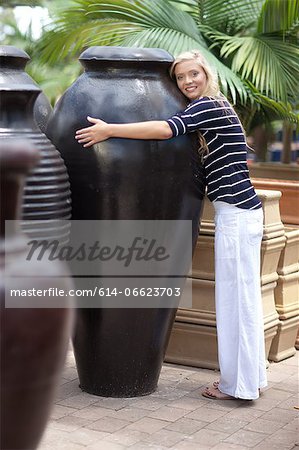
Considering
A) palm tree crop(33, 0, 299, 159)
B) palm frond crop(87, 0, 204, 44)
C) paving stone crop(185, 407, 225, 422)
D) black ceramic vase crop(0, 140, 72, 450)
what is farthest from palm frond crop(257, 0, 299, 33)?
black ceramic vase crop(0, 140, 72, 450)

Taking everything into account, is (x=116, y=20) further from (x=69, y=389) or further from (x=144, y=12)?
(x=69, y=389)

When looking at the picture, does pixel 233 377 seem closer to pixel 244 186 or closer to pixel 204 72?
pixel 244 186

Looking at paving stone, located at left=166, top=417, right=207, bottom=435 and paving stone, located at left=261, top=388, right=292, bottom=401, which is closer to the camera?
paving stone, located at left=166, top=417, right=207, bottom=435

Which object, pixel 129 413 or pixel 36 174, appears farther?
pixel 129 413

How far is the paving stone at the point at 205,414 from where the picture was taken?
416cm

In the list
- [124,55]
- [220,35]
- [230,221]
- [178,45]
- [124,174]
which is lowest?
[230,221]

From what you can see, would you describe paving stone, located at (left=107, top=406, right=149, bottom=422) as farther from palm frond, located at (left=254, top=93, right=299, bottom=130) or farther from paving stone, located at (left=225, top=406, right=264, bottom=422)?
palm frond, located at (left=254, top=93, right=299, bottom=130)

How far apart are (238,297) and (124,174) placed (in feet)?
2.86

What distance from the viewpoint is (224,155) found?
4262 millimetres

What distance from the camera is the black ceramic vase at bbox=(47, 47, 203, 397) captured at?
4.08 metres

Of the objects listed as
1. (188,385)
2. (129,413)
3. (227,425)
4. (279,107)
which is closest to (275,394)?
(188,385)

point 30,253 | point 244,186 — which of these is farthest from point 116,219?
point 30,253

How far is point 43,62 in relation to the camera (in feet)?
27.1

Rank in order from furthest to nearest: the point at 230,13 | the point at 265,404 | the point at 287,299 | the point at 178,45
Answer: the point at 230,13, the point at 178,45, the point at 287,299, the point at 265,404
